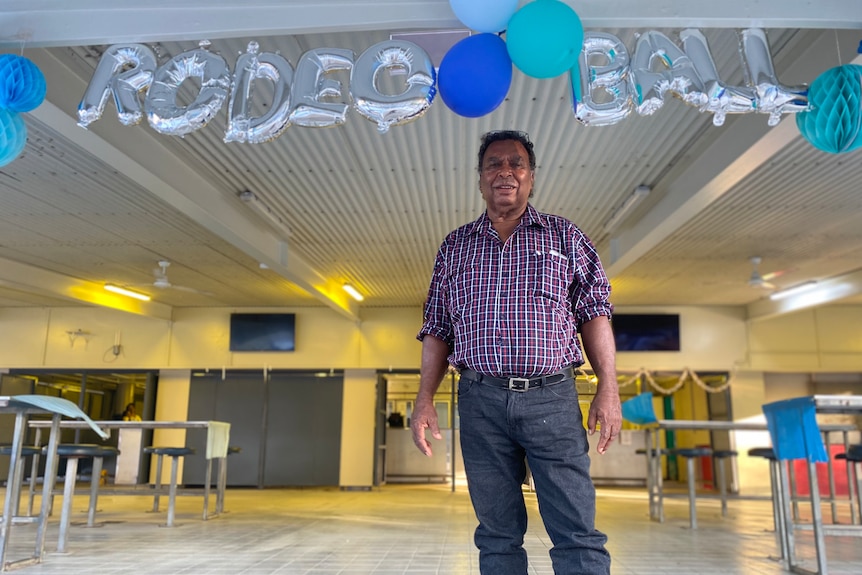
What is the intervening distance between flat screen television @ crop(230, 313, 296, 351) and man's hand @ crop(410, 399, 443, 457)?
9088 millimetres

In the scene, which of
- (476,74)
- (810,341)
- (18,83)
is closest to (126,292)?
(18,83)

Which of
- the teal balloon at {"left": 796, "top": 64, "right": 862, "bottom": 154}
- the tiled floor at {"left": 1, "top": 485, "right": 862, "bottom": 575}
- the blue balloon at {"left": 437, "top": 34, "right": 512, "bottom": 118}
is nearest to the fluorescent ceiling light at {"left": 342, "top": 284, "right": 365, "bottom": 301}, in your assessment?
the tiled floor at {"left": 1, "top": 485, "right": 862, "bottom": 575}

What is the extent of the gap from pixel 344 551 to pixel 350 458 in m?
6.32

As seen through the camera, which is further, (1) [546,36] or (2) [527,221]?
(1) [546,36]

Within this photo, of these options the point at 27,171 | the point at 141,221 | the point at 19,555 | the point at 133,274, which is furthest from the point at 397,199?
the point at 133,274

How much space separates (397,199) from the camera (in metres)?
5.91

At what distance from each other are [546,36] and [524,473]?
5.12 ft

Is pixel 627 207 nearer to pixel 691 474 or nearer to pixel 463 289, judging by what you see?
pixel 691 474

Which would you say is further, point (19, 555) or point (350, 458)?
point (350, 458)

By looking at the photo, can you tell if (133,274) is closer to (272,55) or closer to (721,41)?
(272,55)

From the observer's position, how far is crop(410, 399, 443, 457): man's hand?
1826 millimetres

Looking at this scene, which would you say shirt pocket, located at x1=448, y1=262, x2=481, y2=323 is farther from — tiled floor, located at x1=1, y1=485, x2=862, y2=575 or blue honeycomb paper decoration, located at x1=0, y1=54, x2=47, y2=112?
blue honeycomb paper decoration, located at x1=0, y1=54, x2=47, y2=112

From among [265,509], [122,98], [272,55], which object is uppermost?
[272,55]

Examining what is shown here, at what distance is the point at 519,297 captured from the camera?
1.77 m
